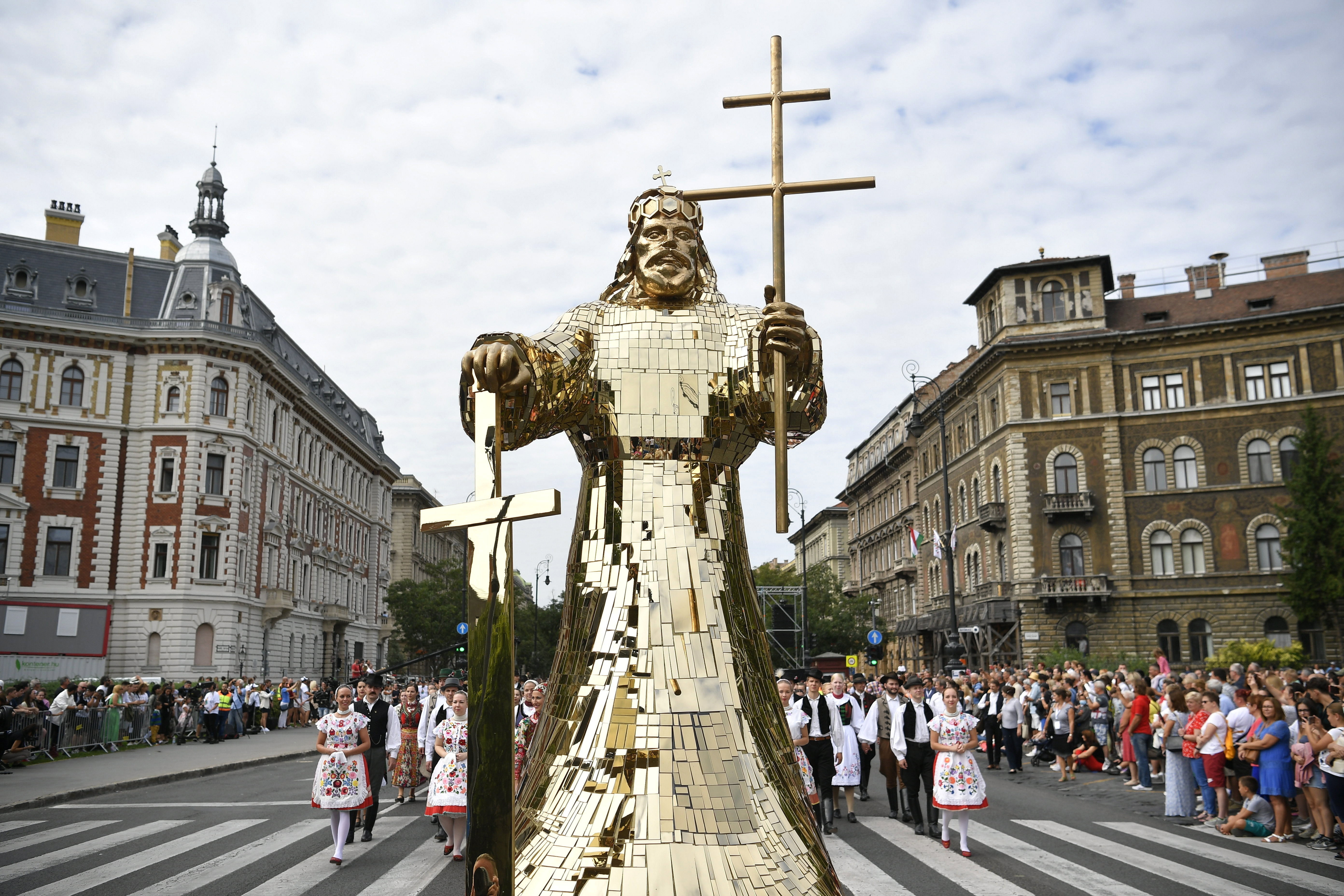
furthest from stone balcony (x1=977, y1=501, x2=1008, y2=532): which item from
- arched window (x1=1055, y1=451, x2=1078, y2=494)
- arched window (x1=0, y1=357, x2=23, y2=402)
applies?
arched window (x1=0, y1=357, x2=23, y2=402)

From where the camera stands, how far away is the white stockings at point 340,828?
930cm

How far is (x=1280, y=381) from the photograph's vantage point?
3859 centimetres

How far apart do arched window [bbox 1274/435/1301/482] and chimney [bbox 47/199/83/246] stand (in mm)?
48822

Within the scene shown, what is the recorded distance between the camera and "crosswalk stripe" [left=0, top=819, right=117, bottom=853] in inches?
396

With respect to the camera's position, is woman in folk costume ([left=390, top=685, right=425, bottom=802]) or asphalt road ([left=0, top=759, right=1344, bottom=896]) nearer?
asphalt road ([left=0, top=759, right=1344, bottom=896])

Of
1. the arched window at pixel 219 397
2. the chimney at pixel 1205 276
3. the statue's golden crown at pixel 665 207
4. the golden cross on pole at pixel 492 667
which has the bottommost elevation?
the golden cross on pole at pixel 492 667

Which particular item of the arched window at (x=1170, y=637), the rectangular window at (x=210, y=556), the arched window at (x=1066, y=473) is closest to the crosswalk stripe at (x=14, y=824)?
the rectangular window at (x=210, y=556)

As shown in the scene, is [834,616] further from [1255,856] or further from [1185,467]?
[1255,856]

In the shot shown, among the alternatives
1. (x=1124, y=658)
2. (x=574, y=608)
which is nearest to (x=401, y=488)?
(x=1124, y=658)

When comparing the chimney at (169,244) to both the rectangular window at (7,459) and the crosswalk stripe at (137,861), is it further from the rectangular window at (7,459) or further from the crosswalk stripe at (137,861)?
the crosswalk stripe at (137,861)

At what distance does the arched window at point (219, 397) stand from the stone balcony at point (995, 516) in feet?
102

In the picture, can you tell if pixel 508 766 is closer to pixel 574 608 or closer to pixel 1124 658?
pixel 574 608

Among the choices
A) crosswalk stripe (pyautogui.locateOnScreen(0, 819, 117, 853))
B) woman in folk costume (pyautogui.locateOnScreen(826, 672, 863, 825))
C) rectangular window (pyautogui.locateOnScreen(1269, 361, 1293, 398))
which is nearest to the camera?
crosswalk stripe (pyautogui.locateOnScreen(0, 819, 117, 853))

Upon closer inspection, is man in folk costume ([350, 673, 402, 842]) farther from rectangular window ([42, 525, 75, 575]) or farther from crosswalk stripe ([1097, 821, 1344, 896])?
rectangular window ([42, 525, 75, 575])
